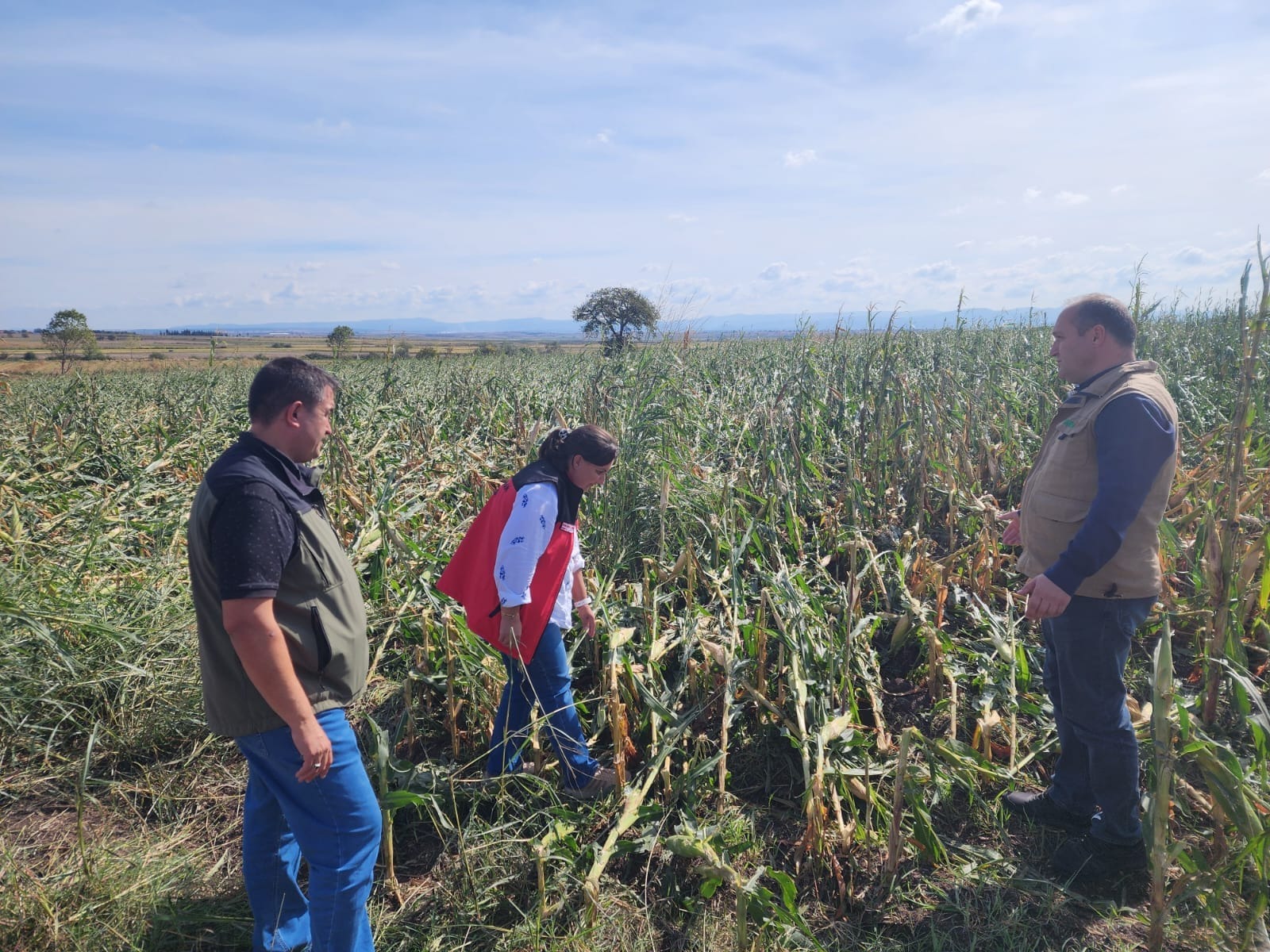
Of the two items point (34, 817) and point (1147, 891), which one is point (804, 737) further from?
point (34, 817)

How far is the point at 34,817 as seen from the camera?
2.86m

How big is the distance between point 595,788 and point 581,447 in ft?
4.38

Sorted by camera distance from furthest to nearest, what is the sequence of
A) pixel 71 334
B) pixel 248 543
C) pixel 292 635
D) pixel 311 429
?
pixel 71 334
pixel 311 429
pixel 292 635
pixel 248 543

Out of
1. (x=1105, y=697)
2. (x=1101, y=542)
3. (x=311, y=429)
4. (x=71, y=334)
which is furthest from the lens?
(x=71, y=334)

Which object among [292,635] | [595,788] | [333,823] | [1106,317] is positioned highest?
[1106,317]

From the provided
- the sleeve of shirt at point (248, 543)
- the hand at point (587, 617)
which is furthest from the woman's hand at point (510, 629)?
the sleeve of shirt at point (248, 543)

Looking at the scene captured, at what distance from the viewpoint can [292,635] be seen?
1789 mm

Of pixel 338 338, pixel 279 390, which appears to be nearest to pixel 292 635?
pixel 279 390

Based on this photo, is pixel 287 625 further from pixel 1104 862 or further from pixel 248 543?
pixel 1104 862

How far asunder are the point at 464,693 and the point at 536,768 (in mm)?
559

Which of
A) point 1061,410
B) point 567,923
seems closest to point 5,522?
point 567,923

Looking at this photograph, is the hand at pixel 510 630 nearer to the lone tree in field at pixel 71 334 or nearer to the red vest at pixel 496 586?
the red vest at pixel 496 586

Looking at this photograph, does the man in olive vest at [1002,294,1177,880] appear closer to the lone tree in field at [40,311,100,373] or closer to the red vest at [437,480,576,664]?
the red vest at [437,480,576,664]

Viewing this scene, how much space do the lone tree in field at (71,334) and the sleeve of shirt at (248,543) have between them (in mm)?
41970
